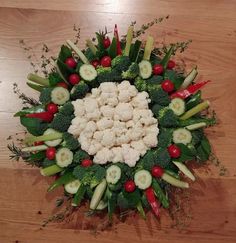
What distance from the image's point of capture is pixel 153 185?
1327 millimetres

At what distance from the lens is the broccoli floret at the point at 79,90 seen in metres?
1.35

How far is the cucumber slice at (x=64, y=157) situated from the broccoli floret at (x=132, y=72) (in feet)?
1.02

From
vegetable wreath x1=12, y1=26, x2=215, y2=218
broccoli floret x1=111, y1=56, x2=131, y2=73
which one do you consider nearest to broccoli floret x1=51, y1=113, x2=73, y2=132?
vegetable wreath x1=12, y1=26, x2=215, y2=218

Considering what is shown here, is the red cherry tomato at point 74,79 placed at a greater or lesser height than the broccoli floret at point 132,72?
lesser

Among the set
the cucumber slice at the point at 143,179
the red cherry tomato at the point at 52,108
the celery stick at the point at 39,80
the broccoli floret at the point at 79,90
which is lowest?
the cucumber slice at the point at 143,179

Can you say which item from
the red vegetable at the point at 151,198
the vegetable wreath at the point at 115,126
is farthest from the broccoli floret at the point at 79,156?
the red vegetable at the point at 151,198

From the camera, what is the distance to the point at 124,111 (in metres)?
1.35

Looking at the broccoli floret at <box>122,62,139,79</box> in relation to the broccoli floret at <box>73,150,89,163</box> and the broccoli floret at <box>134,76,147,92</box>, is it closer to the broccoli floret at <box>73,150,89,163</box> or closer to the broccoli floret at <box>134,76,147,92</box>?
the broccoli floret at <box>134,76,147,92</box>

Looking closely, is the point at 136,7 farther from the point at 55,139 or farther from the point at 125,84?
the point at 55,139

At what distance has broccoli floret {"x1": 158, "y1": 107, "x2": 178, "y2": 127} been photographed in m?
1.34

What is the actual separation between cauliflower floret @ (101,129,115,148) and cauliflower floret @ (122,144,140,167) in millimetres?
47

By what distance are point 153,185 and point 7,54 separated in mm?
727

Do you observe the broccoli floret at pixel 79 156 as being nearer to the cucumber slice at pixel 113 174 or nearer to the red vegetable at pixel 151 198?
the cucumber slice at pixel 113 174

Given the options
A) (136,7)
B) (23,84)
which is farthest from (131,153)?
(136,7)
